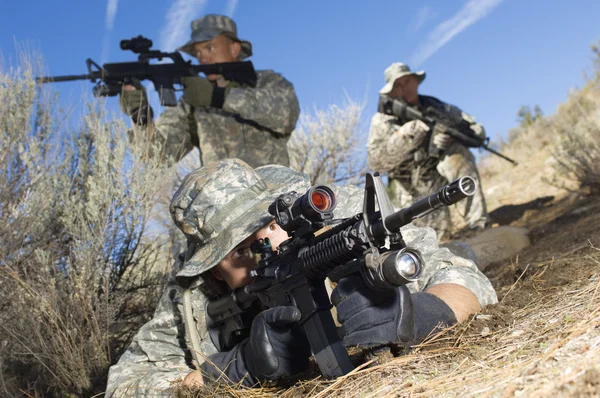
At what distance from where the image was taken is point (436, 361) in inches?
75.6

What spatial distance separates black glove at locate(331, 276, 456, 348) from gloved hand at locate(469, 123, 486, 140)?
25.4 feet

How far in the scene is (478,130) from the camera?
30.2ft

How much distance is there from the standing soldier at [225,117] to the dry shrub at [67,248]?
105cm

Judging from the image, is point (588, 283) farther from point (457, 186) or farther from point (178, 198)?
point (178, 198)

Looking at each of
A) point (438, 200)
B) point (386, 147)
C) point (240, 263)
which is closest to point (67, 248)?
→ point (240, 263)

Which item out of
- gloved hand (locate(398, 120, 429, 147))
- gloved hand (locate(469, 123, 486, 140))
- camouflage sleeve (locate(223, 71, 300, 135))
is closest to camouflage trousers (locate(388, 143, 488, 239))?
gloved hand (locate(469, 123, 486, 140))

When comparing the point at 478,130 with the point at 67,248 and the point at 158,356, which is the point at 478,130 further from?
the point at 158,356

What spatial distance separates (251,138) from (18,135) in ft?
7.65

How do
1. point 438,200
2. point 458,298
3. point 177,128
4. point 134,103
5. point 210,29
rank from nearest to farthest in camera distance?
point 438,200 < point 458,298 < point 134,103 < point 177,128 < point 210,29

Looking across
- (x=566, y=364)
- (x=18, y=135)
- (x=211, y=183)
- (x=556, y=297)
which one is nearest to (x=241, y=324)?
(x=211, y=183)

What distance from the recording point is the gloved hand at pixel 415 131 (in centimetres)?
898

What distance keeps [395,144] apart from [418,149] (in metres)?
0.43

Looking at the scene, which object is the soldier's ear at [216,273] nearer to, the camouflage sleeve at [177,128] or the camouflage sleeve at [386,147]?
the camouflage sleeve at [177,128]

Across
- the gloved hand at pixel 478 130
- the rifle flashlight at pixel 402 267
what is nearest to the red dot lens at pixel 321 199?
the rifle flashlight at pixel 402 267
